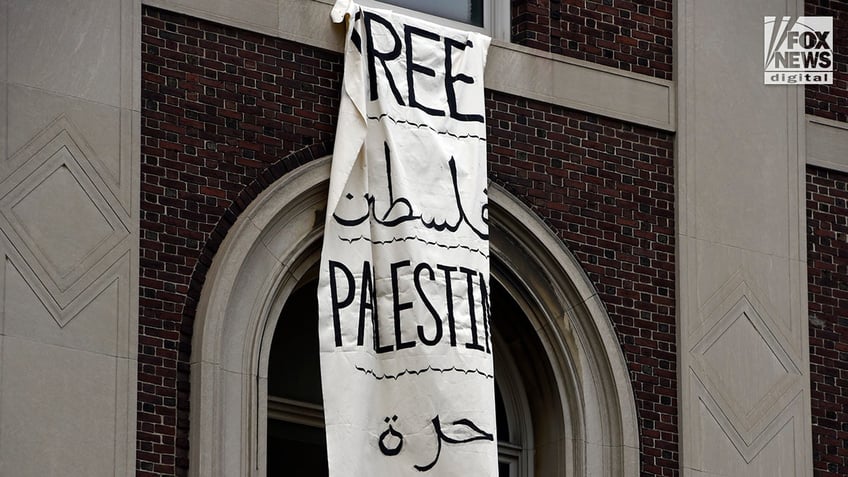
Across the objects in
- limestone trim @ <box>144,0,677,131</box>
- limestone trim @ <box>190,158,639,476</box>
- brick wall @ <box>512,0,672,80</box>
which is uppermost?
brick wall @ <box>512,0,672,80</box>

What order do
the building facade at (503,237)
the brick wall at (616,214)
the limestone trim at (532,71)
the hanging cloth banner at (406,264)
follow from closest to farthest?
the building facade at (503,237) → the hanging cloth banner at (406,264) → the limestone trim at (532,71) → the brick wall at (616,214)

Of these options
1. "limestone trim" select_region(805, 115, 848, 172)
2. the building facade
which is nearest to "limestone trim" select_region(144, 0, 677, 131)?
the building facade

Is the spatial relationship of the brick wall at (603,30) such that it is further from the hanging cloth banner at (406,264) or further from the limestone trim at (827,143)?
the limestone trim at (827,143)

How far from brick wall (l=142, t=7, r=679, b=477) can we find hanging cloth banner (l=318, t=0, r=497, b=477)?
14.6 inches

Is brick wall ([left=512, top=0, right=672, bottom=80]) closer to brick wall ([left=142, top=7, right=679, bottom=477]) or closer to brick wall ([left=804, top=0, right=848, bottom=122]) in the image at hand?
brick wall ([left=142, top=7, right=679, bottom=477])

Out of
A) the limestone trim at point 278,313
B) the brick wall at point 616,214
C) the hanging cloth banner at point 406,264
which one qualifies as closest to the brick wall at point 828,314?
the brick wall at point 616,214

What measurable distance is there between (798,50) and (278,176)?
531cm

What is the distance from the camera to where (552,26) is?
1961 cm

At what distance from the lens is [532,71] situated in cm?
1930

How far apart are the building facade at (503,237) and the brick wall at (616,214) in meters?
0.02

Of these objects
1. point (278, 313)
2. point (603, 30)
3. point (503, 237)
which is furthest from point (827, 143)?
point (278, 313)

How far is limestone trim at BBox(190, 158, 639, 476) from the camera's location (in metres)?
17.0

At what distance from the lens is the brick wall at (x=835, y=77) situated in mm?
20875

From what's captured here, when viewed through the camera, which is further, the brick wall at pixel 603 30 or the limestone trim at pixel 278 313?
the brick wall at pixel 603 30
